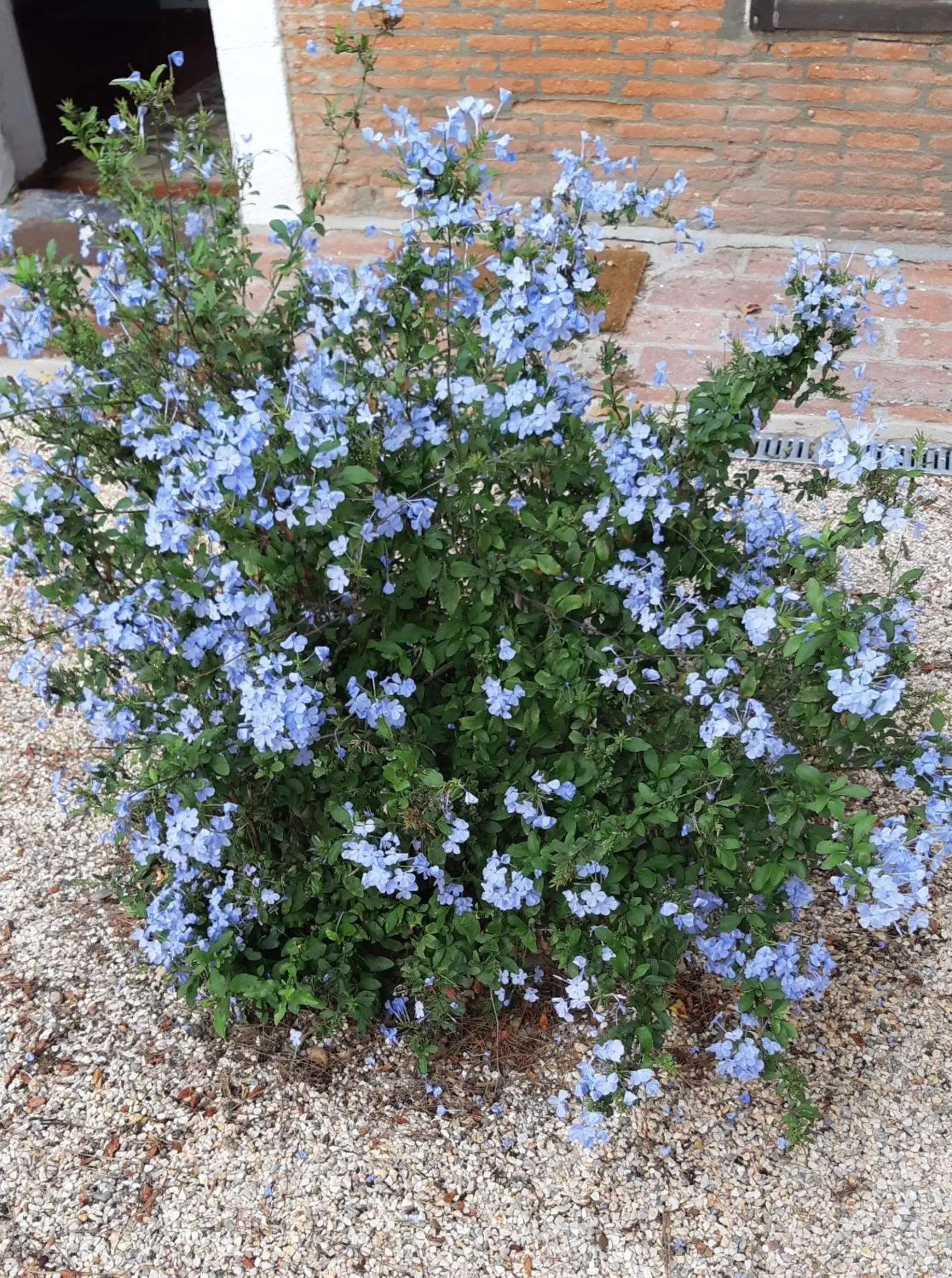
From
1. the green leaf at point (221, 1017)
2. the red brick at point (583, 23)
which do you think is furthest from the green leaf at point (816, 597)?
the red brick at point (583, 23)

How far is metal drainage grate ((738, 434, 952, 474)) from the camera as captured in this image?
12.2 feet

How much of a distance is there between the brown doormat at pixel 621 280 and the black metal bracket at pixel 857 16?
100cm

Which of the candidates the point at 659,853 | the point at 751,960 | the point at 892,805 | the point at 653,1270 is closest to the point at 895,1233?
the point at 653,1270

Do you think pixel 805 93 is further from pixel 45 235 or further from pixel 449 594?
pixel 449 594

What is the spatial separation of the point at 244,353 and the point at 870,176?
3992mm

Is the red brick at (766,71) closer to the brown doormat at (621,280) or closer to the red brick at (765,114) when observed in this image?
the red brick at (765,114)

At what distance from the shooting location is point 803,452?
3.79 m

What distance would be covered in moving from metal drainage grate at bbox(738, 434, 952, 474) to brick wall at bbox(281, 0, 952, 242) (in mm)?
1715

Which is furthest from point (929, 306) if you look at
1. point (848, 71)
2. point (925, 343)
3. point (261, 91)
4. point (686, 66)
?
point (261, 91)

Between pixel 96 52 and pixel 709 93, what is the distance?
20.4 feet

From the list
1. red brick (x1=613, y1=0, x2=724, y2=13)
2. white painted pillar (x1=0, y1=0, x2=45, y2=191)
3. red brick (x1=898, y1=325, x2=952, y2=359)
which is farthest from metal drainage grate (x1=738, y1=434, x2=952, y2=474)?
white painted pillar (x1=0, y1=0, x2=45, y2=191)

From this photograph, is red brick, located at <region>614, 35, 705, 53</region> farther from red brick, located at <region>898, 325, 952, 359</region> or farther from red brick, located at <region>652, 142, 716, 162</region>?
red brick, located at <region>898, 325, 952, 359</region>

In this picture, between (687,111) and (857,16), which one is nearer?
(857,16)

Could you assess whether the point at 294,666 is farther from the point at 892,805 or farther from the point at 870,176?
the point at 870,176
